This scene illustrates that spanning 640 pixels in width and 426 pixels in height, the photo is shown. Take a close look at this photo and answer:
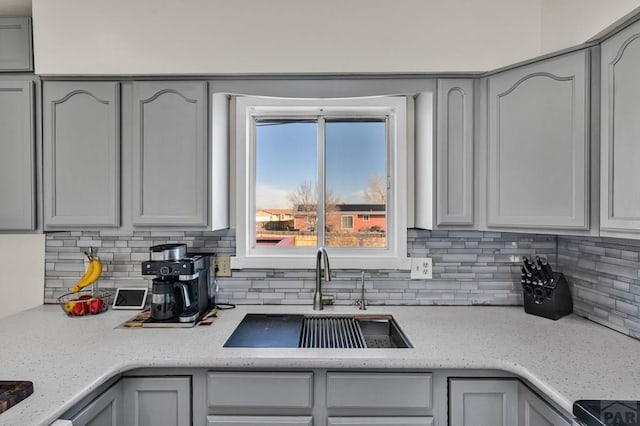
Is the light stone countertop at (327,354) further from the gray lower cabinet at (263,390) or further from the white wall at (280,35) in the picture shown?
the white wall at (280,35)

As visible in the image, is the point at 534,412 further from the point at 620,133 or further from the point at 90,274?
the point at 90,274

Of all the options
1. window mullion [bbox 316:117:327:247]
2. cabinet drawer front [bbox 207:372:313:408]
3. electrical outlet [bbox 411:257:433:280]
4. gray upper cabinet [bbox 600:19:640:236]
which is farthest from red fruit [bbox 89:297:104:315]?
gray upper cabinet [bbox 600:19:640:236]

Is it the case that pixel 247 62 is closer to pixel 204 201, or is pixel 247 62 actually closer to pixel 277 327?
pixel 204 201

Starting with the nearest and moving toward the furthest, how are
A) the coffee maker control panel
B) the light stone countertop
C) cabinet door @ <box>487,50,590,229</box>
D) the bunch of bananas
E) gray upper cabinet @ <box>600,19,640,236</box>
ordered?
the light stone countertop
gray upper cabinet @ <box>600,19,640,236</box>
cabinet door @ <box>487,50,590,229</box>
the coffee maker control panel
the bunch of bananas

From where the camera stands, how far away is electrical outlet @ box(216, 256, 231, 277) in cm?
209

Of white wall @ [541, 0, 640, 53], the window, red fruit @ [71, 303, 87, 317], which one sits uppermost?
white wall @ [541, 0, 640, 53]

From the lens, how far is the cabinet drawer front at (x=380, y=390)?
1.36 m

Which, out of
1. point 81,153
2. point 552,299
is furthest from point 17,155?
point 552,299

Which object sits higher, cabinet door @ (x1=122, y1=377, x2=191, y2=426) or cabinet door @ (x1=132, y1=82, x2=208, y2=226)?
cabinet door @ (x1=132, y1=82, x2=208, y2=226)

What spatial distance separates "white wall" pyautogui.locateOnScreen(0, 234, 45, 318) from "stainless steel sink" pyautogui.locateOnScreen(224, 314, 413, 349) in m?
1.24

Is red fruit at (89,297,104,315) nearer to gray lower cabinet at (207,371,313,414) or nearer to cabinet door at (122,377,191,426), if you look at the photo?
cabinet door at (122,377,191,426)

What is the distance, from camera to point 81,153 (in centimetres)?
181

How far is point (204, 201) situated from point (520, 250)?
1722mm

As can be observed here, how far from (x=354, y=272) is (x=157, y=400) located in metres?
1.13
